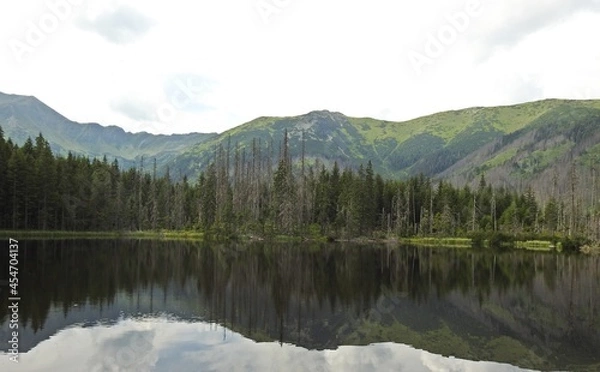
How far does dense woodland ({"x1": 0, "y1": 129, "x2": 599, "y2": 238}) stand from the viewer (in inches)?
4193

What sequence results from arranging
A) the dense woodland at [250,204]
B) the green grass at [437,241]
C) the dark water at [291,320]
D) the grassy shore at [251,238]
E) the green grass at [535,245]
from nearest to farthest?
the dark water at [291,320], the grassy shore at [251,238], the dense woodland at [250,204], the green grass at [535,245], the green grass at [437,241]

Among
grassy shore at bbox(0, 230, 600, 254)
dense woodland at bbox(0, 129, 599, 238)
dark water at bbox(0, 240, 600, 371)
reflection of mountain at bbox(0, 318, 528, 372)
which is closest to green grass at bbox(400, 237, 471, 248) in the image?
grassy shore at bbox(0, 230, 600, 254)

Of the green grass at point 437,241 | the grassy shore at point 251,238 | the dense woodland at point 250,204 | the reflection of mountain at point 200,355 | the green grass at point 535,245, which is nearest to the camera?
the reflection of mountain at point 200,355

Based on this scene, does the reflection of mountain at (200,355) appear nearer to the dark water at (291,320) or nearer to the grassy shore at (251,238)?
the dark water at (291,320)

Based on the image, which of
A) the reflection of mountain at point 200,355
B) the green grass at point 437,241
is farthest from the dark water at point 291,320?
the green grass at point 437,241

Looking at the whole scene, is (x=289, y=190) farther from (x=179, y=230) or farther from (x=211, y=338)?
(x=211, y=338)

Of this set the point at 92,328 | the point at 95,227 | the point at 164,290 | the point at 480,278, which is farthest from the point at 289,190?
the point at 92,328

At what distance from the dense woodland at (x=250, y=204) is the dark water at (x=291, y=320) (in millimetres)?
61240

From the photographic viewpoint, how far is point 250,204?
14412 centimetres

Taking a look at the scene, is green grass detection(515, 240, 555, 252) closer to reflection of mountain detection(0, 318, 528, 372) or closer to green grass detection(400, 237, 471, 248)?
green grass detection(400, 237, 471, 248)

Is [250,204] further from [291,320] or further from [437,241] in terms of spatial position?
[291,320]

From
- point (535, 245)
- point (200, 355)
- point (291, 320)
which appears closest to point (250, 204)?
point (535, 245)

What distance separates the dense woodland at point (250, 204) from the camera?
349 ft

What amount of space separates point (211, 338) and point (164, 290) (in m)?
14.8
